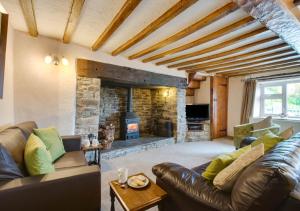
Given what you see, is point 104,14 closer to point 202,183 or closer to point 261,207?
point 202,183

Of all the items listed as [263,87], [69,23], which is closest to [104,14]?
[69,23]

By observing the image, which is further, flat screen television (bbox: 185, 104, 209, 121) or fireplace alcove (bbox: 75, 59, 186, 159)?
flat screen television (bbox: 185, 104, 209, 121)

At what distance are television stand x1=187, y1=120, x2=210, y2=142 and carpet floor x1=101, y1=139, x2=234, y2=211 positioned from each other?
39cm

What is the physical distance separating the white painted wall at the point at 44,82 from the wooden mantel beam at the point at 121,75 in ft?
0.54

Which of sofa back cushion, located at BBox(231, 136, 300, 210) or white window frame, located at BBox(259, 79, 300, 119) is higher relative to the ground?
white window frame, located at BBox(259, 79, 300, 119)

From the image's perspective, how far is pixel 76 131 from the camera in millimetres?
3445

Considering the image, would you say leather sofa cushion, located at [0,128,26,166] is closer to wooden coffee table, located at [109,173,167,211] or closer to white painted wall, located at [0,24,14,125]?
white painted wall, located at [0,24,14,125]

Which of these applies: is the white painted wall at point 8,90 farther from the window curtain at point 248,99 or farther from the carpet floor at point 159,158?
the window curtain at point 248,99

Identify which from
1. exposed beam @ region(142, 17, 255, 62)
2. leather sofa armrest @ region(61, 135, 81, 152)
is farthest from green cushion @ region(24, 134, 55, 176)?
exposed beam @ region(142, 17, 255, 62)

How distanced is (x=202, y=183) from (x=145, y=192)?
1.54ft

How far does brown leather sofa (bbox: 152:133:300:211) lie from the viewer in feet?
3.25

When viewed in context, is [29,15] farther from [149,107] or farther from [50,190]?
[149,107]

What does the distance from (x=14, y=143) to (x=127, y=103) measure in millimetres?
3383

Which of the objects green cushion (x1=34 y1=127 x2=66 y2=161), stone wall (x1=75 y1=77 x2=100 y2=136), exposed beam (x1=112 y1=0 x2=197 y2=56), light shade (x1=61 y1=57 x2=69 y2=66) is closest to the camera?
exposed beam (x1=112 y1=0 x2=197 y2=56)
